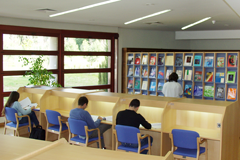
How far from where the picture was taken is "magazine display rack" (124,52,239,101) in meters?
6.87

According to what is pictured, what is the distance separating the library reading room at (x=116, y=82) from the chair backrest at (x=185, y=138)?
14mm

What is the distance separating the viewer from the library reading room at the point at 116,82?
387cm

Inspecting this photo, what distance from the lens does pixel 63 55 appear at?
8430 mm

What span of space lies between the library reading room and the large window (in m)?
0.03

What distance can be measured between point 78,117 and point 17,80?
13.3 feet

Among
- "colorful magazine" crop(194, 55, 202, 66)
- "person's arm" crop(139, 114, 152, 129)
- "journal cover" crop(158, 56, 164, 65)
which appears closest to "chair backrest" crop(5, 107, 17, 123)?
"person's arm" crop(139, 114, 152, 129)

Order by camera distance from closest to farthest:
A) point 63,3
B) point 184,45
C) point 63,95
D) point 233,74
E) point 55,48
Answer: point 63,3, point 63,95, point 233,74, point 55,48, point 184,45

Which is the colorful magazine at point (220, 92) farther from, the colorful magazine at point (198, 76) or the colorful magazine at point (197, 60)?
the colorful magazine at point (197, 60)

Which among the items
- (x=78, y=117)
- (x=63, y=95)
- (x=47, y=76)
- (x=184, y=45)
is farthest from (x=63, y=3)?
(x=184, y=45)

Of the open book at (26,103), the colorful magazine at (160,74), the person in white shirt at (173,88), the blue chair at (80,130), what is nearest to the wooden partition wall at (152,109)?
the blue chair at (80,130)

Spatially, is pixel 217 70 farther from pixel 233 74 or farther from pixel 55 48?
pixel 55 48

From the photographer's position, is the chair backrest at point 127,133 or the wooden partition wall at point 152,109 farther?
the wooden partition wall at point 152,109

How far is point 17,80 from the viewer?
7.62m

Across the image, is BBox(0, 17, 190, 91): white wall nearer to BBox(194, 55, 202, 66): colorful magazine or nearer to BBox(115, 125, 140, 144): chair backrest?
BBox(194, 55, 202, 66): colorful magazine
